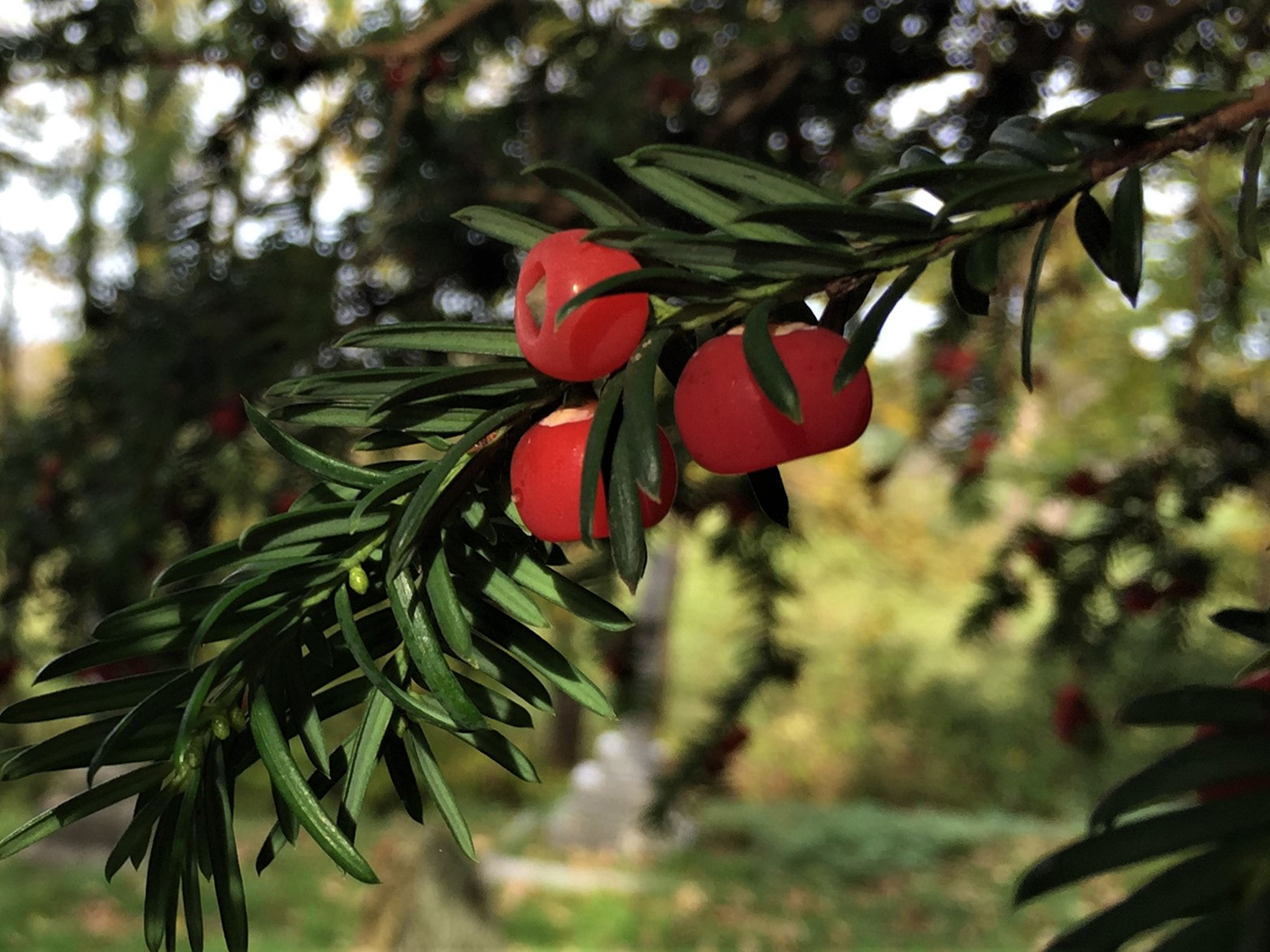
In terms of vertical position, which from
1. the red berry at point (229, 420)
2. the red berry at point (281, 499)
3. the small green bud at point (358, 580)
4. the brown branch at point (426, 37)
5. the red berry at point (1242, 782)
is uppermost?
the brown branch at point (426, 37)

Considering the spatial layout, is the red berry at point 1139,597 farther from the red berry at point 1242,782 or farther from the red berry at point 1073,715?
the red berry at point 1242,782

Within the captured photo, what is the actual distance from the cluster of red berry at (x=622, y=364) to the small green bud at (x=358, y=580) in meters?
0.04

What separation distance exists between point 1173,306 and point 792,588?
1096mm

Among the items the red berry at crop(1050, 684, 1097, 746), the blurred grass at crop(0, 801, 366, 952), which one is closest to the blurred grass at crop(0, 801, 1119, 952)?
the blurred grass at crop(0, 801, 366, 952)

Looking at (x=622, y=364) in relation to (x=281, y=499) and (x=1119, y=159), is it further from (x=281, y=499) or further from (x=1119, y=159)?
(x=281, y=499)

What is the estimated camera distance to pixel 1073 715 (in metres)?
1.05

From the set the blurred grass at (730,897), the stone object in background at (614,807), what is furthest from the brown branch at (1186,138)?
the stone object in background at (614,807)

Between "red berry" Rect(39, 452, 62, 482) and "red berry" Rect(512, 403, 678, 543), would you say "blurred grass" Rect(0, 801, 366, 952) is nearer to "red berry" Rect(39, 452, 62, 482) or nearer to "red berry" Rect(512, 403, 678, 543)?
"red berry" Rect(39, 452, 62, 482)

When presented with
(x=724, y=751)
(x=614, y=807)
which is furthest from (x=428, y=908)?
(x=724, y=751)

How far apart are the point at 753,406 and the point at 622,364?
1.3 inches

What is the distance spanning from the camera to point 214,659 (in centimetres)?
23

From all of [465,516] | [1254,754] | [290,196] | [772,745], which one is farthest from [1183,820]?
[772,745]

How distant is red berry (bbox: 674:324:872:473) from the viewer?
234 mm

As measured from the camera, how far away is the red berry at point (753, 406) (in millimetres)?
234
